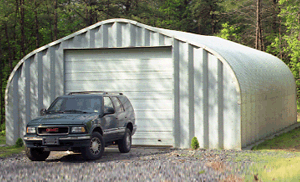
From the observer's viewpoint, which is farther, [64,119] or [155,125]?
[155,125]

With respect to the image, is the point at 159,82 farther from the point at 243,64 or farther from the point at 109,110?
the point at 109,110

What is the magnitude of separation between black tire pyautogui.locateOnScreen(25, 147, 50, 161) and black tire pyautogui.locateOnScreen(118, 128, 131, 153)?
240 cm

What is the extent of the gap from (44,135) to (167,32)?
6.09 m

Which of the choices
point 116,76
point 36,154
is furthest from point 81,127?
point 116,76

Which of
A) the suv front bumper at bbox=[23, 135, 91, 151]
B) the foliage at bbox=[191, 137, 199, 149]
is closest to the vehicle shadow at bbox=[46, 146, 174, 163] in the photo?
the suv front bumper at bbox=[23, 135, 91, 151]

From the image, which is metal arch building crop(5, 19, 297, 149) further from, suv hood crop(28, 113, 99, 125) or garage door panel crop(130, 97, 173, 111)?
suv hood crop(28, 113, 99, 125)

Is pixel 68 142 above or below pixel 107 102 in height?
below

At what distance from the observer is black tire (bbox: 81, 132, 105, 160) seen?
1142 cm

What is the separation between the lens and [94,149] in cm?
1178

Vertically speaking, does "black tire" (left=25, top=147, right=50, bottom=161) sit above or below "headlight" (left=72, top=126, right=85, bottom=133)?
below

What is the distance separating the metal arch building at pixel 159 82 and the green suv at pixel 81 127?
2304 mm

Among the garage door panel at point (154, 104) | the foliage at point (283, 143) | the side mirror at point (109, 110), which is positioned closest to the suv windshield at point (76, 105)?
the side mirror at point (109, 110)

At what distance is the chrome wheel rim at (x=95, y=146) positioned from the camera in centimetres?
1166

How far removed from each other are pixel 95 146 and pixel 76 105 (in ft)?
5.11
